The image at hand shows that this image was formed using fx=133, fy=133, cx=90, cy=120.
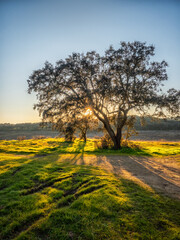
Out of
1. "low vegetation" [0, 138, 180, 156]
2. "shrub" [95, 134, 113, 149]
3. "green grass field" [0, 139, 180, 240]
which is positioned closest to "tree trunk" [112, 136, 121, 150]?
"low vegetation" [0, 138, 180, 156]

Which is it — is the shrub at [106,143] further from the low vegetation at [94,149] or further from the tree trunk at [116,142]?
the tree trunk at [116,142]

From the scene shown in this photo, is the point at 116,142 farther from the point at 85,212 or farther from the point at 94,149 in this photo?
the point at 85,212

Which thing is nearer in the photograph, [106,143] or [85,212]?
[85,212]

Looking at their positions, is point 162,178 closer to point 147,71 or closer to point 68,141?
point 147,71

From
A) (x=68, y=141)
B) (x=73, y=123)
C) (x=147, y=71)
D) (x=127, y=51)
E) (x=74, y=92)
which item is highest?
(x=127, y=51)

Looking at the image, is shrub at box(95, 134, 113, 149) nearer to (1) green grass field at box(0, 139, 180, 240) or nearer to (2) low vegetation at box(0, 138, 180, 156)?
(2) low vegetation at box(0, 138, 180, 156)

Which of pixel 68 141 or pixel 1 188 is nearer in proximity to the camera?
pixel 1 188

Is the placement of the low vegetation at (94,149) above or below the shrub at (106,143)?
below

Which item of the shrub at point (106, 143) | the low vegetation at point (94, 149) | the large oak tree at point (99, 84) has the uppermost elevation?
the large oak tree at point (99, 84)

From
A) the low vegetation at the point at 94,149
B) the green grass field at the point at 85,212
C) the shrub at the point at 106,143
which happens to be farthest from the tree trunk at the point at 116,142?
the green grass field at the point at 85,212

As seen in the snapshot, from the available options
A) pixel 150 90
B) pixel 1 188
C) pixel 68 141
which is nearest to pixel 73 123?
pixel 1 188

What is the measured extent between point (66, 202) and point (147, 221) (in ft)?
9.21

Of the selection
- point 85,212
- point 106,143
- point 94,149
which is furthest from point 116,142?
point 85,212

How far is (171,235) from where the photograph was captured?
3432 millimetres
